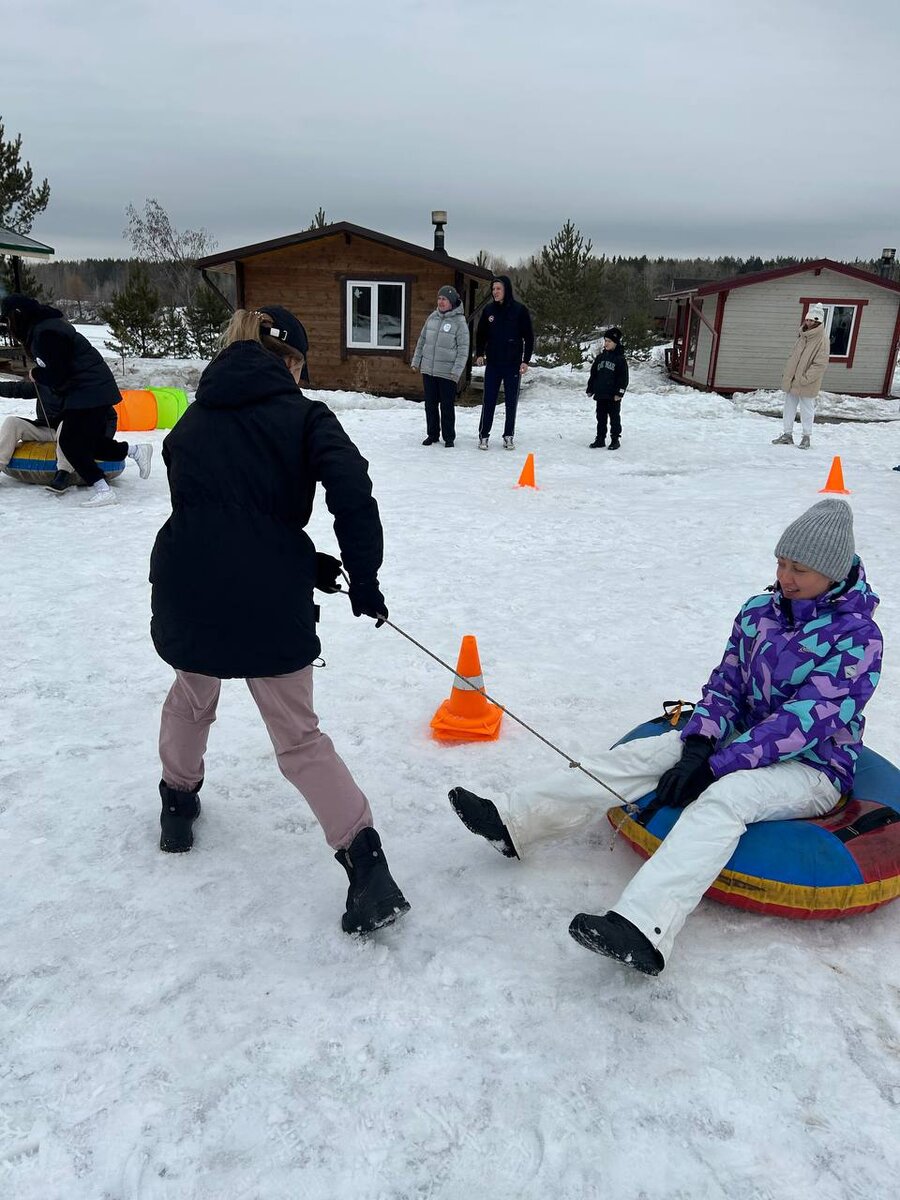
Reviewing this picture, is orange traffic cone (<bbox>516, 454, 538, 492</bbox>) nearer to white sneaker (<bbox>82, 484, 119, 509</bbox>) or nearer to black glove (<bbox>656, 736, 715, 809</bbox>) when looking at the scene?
white sneaker (<bbox>82, 484, 119, 509</bbox>)

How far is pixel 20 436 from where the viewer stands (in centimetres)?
842

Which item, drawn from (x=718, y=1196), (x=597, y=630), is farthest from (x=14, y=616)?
(x=718, y=1196)

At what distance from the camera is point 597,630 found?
5504 millimetres

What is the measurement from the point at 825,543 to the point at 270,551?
6.01 feet

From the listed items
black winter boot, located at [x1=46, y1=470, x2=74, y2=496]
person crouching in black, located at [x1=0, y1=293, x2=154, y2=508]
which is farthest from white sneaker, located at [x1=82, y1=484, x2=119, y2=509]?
black winter boot, located at [x1=46, y1=470, x2=74, y2=496]

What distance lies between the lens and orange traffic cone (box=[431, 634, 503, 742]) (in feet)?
13.3

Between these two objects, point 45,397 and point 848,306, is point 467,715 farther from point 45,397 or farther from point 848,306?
point 848,306

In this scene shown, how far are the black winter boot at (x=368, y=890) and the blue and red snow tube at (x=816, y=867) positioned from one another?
1067 millimetres

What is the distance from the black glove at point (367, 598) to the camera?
8.83 feet

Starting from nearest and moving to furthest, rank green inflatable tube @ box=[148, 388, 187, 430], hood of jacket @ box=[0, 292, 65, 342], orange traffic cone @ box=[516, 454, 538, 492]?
hood of jacket @ box=[0, 292, 65, 342] < orange traffic cone @ box=[516, 454, 538, 492] < green inflatable tube @ box=[148, 388, 187, 430]

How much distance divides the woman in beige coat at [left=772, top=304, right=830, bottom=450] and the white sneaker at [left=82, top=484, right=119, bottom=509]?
30.3 ft

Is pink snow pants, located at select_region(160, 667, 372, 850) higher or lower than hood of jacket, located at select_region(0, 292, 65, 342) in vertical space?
lower

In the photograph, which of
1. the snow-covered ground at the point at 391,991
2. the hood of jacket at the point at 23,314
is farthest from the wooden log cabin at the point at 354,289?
the snow-covered ground at the point at 391,991

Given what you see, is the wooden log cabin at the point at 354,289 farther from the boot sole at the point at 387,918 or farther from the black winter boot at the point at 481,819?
the boot sole at the point at 387,918
